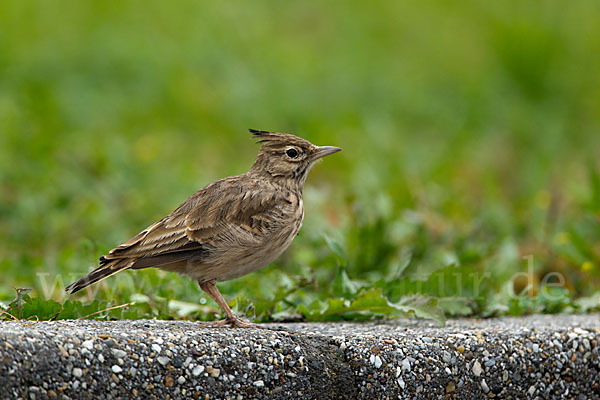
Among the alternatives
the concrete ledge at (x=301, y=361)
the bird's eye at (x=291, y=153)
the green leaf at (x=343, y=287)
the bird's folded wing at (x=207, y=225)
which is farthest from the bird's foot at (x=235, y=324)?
the bird's eye at (x=291, y=153)

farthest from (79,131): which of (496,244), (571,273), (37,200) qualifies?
(571,273)

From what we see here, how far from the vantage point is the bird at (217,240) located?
4059 millimetres

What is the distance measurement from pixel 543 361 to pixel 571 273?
2298 millimetres

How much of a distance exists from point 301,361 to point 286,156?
1690 mm

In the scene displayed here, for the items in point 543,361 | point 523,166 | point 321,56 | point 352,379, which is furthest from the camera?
point 321,56

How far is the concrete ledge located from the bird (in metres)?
0.39

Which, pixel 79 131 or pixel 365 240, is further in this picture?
pixel 79 131

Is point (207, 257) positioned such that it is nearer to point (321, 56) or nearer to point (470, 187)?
point (470, 187)

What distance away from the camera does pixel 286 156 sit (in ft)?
16.0

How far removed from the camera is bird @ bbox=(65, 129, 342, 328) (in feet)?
13.3

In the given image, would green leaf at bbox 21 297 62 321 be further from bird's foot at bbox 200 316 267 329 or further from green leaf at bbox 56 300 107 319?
bird's foot at bbox 200 316 267 329

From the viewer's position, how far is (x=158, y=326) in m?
3.61

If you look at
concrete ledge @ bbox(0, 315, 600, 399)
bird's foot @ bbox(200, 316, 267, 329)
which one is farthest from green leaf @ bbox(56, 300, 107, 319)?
bird's foot @ bbox(200, 316, 267, 329)

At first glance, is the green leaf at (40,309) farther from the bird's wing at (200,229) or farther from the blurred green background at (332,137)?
the blurred green background at (332,137)
